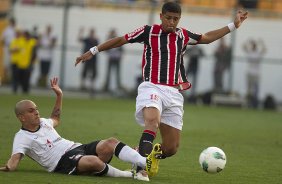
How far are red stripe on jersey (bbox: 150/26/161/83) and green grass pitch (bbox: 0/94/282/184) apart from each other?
4.40 feet

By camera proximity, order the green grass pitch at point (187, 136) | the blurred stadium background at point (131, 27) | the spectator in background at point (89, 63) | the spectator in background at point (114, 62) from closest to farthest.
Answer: the green grass pitch at point (187, 136)
the spectator in background at point (89, 63)
the spectator in background at point (114, 62)
the blurred stadium background at point (131, 27)

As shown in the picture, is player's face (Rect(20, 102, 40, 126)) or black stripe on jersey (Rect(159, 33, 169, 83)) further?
black stripe on jersey (Rect(159, 33, 169, 83))

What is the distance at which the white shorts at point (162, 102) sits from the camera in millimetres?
11438

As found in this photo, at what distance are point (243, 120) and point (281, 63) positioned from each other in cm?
990

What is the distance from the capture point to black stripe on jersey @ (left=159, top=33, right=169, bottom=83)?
11.7 m

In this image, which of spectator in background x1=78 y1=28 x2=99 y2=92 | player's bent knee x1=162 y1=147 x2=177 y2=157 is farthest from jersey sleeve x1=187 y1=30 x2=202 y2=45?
spectator in background x1=78 y1=28 x2=99 y2=92

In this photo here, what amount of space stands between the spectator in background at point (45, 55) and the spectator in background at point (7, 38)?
118 centimetres

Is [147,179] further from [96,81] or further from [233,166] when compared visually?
[96,81]

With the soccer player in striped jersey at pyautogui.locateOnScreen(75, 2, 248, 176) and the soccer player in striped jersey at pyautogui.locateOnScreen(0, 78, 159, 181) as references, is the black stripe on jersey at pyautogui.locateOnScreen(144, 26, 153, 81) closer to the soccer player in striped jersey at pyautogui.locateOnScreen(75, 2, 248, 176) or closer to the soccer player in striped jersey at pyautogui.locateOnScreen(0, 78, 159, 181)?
the soccer player in striped jersey at pyautogui.locateOnScreen(75, 2, 248, 176)

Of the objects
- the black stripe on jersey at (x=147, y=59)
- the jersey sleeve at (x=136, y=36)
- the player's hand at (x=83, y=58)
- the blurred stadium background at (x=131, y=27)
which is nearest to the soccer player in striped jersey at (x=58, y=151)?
the player's hand at (x=83, y=58)

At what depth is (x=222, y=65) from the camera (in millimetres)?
33781

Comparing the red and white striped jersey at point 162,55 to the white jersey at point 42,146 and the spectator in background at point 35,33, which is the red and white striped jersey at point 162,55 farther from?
the spectator in background at point 35,33

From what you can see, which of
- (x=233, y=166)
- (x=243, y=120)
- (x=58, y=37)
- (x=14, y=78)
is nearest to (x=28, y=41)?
(x=14, y=78)

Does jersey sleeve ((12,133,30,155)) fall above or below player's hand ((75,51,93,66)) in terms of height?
below
